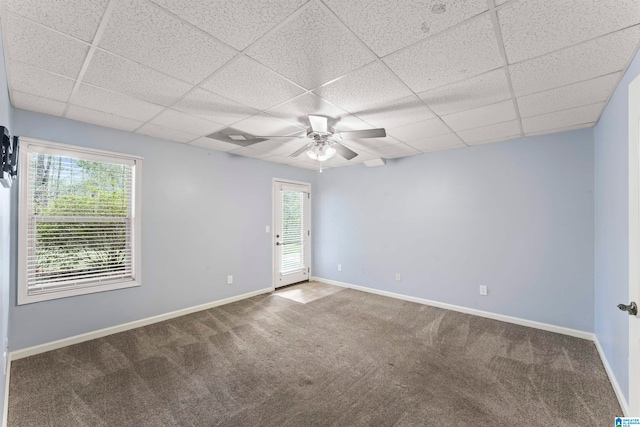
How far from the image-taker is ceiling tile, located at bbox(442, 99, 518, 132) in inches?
99.9

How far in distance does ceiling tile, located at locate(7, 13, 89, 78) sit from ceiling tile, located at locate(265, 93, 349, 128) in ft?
4.63

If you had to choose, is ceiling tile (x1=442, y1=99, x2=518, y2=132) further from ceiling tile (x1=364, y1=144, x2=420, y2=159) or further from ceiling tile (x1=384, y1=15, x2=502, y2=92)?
ceiling tile (x1=364, y1=144, x2=420, y2=159)

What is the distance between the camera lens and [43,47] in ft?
5.41

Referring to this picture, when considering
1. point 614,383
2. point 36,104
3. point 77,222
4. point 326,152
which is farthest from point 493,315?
point 36,104

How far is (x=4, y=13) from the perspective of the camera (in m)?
1.37

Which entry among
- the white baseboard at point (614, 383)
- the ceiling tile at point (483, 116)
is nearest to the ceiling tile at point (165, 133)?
the ceiling tile at point (483, 116)

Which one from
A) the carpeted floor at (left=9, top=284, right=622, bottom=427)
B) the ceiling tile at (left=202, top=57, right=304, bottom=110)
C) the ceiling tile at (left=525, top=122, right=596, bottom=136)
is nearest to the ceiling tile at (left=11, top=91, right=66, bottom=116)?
the ceiling tile at (left=202, top=57, right=304, bottom=110)

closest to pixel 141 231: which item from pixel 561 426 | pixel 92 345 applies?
pixel 92 345

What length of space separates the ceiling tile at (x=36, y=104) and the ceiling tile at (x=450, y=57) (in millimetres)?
3008

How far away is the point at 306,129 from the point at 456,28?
1.85 metres

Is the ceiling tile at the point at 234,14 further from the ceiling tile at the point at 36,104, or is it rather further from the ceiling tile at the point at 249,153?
the ceiling tile at the point at 249,153

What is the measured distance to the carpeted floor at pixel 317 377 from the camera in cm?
190

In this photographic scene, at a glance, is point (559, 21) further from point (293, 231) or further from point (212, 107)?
point (293, 231)

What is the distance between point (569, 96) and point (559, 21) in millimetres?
1222
